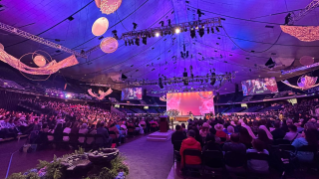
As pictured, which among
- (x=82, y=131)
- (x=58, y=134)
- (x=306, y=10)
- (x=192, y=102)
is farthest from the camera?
(x=192, y=102)

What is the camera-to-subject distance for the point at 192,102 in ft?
86.2

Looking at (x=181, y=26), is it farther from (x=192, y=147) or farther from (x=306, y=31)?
(x=192, y=147)

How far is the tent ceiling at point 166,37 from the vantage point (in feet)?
25.3

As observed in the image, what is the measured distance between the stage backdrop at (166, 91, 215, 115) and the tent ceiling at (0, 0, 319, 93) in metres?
9.46

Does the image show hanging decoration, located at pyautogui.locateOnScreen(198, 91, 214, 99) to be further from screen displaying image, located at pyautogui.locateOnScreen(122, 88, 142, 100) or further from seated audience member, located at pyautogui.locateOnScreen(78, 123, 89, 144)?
seated audience member, located at pyautogui.locateOnScreen(78, 123, 89, 144)

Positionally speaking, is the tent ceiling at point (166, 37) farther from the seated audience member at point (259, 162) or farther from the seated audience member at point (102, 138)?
the seated audience member at point (259, 162)

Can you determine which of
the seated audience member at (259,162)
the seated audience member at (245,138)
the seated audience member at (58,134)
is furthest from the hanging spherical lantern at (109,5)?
the seated audience member at (58,134)

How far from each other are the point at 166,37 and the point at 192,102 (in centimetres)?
1559

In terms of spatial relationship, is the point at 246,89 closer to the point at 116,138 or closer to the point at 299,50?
the point at 299,50

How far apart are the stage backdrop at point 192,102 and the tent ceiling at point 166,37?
31.0 feet

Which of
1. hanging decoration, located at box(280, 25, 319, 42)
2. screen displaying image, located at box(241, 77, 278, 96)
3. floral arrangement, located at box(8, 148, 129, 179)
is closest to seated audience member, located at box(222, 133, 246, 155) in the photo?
floral arrangement, located at box(8, 148, 129, 179)

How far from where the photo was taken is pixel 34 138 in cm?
634

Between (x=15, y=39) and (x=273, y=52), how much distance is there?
758 inches

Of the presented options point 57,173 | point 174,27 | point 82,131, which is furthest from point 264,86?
point 57,173
